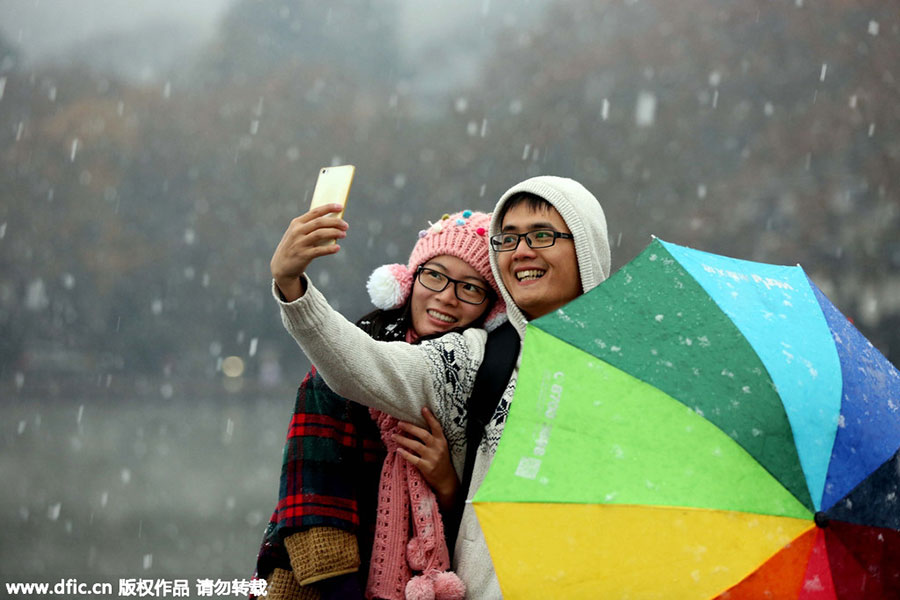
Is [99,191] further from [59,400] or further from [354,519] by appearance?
[354,519]

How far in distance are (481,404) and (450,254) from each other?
0.61 metres

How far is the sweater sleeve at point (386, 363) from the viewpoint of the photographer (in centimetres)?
213

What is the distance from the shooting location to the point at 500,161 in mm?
23172

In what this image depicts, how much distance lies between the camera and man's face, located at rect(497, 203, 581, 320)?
2.61 m

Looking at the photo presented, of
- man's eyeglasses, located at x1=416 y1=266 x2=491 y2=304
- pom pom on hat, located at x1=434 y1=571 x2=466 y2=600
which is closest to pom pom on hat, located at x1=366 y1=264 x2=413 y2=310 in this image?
man's eyeglasses, located at x1=416 y1=266 x2=491 y2=304

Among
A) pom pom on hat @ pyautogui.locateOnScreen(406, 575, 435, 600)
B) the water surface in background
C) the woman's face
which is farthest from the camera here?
the water surface in background

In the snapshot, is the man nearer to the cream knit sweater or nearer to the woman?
the cream knit sweater

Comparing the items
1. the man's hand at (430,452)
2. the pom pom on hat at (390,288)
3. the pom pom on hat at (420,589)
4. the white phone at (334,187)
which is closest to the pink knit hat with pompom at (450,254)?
the pom pom on hat at (390,288)

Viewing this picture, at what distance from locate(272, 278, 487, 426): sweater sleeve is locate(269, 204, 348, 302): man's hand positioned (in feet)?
0.12

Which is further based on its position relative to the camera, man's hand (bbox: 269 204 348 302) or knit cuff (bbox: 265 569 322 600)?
knit cuff (bbox: 265 569 322 600)

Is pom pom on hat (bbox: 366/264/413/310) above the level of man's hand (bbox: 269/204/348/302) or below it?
above

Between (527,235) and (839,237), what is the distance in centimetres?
1678

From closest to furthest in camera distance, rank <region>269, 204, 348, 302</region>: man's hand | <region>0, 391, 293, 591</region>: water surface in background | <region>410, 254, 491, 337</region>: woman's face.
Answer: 1. <region>269, 204, 348, 302</region>: man's hand
2. <region>410, 254, 491, 337</region>: woman's face
3. <region>0, 391, 293, 591</region>: water surface in background

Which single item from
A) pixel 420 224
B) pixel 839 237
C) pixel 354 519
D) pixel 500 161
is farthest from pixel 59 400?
pixel 354 519
